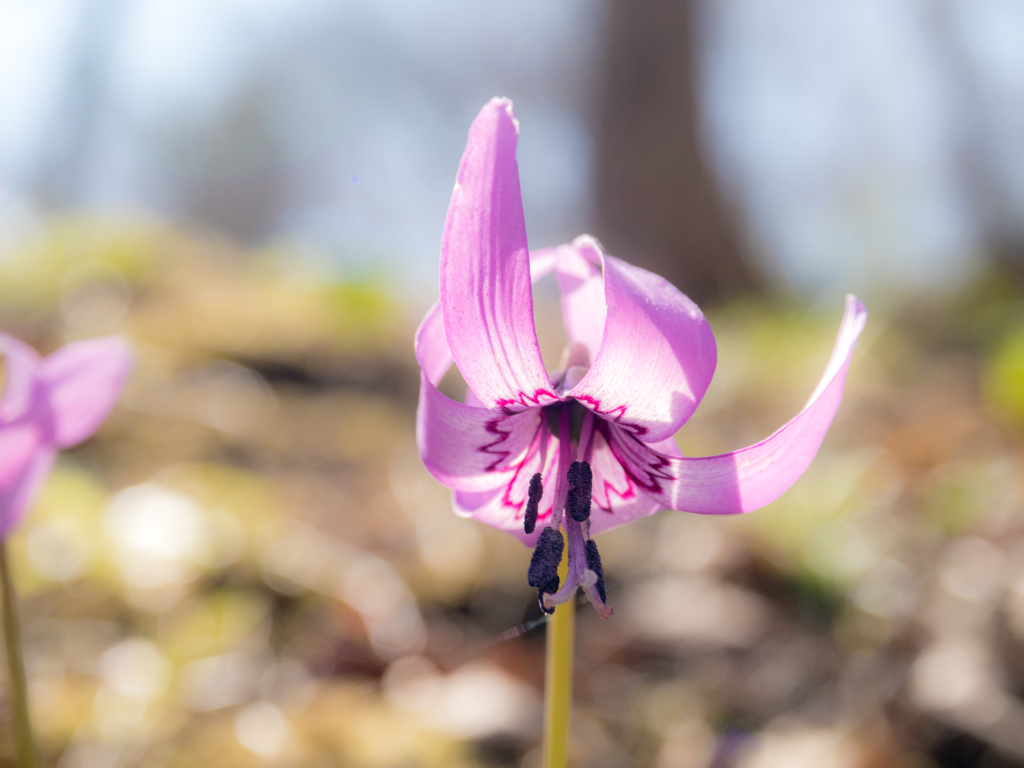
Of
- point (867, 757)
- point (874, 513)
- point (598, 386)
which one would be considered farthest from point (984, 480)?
point (598, 386)

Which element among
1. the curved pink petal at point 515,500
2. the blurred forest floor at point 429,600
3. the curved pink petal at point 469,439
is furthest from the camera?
the blurred forest floor at point 429,600

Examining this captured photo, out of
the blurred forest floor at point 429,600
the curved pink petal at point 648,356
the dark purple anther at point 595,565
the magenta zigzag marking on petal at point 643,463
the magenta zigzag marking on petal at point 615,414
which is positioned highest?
the curved pink petal at point 648,356

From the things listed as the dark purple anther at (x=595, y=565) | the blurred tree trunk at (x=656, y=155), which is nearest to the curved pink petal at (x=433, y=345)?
the dark purple anther at (x=595, y=565)

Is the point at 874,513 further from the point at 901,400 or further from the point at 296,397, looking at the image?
the point at 296,397

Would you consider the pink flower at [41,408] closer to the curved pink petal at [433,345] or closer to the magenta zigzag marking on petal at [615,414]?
the curved pink petal at [433,345]

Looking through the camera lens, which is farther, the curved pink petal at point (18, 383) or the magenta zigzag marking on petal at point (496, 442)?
the curved pink petal at point (18, 383)

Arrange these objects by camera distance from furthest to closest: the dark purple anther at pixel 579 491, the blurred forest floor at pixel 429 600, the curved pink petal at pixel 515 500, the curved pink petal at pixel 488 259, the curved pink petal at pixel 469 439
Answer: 1. the blurred forest floor at pixel 429 600
2. the curved pink petal at pixel 515 500
3. the dark purple anther at pixel 579 491
4. the curved pink petal at pixel 469 439
5. the curved pink petal at pixel 488 259

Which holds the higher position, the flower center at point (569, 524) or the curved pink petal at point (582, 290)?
the curved pink petal at point (582, 290)

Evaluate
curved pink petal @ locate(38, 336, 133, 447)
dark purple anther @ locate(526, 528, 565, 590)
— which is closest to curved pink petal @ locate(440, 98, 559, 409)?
dark purple anther @ locate(526, 528, 565, 590)

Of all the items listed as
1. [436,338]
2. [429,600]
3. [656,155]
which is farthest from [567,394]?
[656,155]
